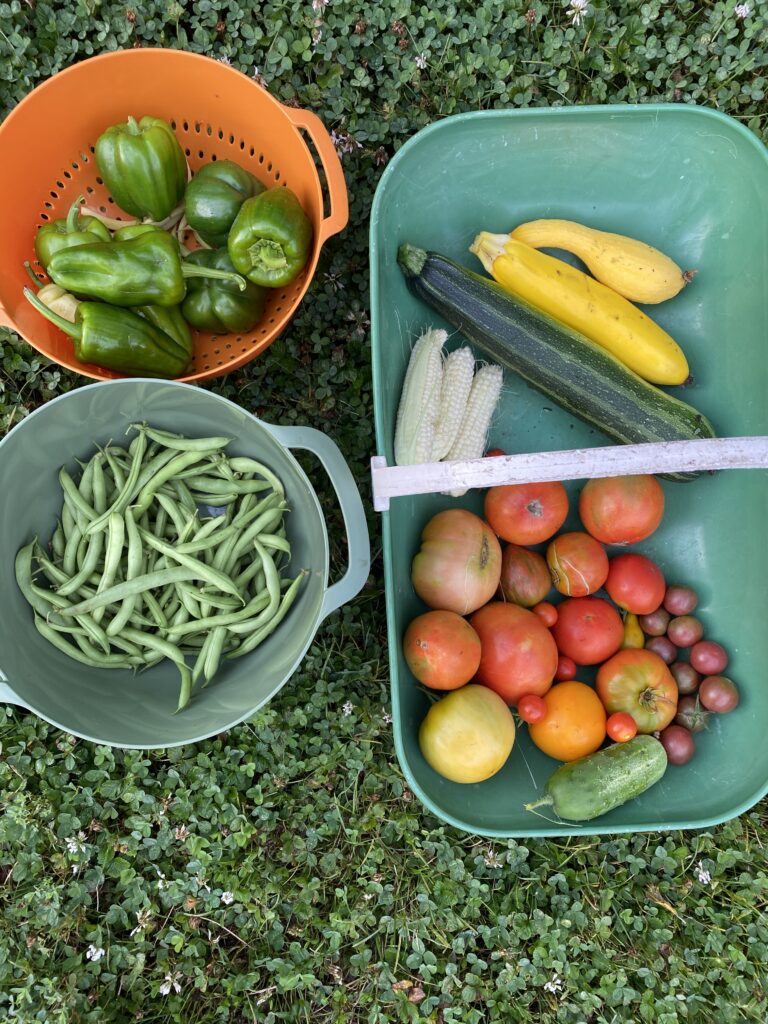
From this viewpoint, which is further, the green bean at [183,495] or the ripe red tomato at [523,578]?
the ripe red tomato at [523,578]

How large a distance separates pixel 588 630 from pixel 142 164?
1485 millimetres

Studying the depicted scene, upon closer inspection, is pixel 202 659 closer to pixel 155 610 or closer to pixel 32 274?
pixel 155 610

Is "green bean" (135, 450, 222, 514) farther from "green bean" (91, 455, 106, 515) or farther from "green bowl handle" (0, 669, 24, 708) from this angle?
"green bowl handle" (0, 669, 24, 708)

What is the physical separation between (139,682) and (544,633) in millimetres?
945

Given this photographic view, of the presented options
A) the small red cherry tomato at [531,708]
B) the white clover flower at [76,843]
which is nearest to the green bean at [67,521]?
the white clover flower at [76,843]

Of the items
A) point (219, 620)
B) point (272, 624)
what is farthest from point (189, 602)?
point (272, 624)

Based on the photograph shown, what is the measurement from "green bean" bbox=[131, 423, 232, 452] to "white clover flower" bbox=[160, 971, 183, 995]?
4.28 feet

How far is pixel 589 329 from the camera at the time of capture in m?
1.85

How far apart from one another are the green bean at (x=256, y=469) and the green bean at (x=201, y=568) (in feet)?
0.74

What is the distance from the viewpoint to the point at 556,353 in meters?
1.80

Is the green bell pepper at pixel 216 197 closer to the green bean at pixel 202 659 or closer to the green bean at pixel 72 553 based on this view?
the green bean at pixel 72 553

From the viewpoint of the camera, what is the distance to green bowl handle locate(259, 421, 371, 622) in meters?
1.62

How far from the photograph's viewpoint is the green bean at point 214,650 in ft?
5.49

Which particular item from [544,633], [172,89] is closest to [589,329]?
[544,633]
